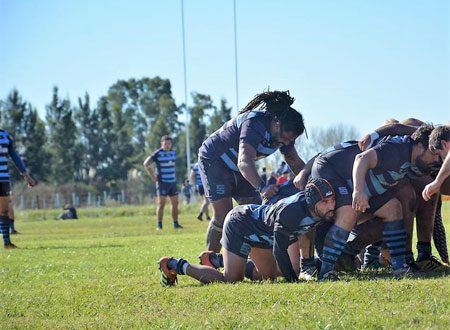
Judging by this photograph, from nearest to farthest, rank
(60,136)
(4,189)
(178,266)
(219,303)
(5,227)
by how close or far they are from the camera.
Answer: (219,303) < (178,266) < (4,189) < (5,227) < (60,136)

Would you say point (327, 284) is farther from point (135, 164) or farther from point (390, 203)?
point (135, 164)

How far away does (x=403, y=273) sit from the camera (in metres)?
7.86

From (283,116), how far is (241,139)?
54 centimetres

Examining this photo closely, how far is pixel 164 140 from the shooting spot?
22.6 meters

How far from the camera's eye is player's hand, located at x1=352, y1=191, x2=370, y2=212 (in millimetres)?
7582

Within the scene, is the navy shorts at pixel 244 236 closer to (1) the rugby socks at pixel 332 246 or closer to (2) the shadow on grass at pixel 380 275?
(1) the rugby socks at pixel 332 246

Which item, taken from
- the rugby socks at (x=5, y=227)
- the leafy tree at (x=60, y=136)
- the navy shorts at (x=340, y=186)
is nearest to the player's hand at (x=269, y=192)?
the navy shorts at (x=340, y=186)

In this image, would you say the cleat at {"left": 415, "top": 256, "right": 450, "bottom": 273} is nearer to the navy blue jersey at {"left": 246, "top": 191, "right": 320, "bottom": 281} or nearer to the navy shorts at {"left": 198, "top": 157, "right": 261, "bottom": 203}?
the navy blue jersey at {"left": 246, "top": 191, "right": 320, "bottom": 281}

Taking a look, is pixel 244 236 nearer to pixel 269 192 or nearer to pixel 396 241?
pixel 269 192

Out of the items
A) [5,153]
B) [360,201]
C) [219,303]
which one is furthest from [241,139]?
[5,153]

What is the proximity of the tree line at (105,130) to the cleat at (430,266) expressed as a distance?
2448 inches

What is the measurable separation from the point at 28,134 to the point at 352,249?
6775 centimetres

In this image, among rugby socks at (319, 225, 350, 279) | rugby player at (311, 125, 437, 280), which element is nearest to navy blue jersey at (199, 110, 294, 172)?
rugby player at (311, 125, 437, 280)

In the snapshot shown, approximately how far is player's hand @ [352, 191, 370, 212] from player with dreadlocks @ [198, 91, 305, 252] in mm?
1335
